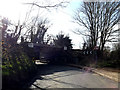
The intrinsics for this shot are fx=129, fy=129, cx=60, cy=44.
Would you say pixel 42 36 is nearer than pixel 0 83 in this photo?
No

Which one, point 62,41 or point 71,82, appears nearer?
point 71,82

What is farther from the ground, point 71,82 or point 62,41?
point 62,41

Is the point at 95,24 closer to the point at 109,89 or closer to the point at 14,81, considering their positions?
the point at 109,89

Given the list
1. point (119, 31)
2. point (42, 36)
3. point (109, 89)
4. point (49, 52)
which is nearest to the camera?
point (109, 89)

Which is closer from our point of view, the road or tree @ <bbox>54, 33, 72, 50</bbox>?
the road

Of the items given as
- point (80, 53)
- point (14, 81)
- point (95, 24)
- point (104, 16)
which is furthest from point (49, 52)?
point (14, 81)

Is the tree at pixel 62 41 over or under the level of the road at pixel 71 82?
over

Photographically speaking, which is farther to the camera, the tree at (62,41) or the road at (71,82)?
the tree at (62,41)

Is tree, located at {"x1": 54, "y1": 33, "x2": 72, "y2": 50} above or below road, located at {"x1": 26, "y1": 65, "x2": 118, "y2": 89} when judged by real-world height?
above

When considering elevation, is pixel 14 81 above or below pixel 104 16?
below

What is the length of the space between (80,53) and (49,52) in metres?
8.11

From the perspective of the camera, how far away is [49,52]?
30172 mm

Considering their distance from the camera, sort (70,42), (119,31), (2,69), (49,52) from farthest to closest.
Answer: (70,42) < (49,52) < (119,31) < (2,69)

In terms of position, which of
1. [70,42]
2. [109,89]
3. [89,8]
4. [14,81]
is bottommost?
[109,89]
